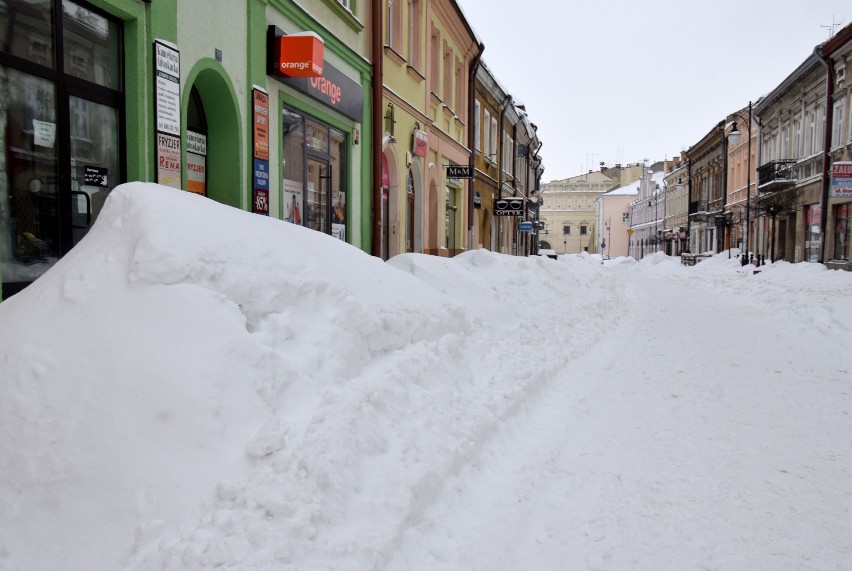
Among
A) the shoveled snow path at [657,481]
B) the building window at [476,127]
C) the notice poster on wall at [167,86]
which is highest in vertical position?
the building window at [476,127]

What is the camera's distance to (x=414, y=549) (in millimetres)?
2924

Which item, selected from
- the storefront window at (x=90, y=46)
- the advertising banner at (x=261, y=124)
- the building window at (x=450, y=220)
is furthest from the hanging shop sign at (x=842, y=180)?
the storefront window at (x=90, y=46)

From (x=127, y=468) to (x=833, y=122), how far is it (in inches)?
1100

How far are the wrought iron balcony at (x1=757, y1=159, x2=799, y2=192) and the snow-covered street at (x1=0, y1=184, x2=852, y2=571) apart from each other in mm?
26563

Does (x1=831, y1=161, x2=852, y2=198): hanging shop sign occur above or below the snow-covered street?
above

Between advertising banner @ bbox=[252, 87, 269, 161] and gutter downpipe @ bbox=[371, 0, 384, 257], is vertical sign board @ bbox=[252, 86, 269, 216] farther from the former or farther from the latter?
gutter downpipe @ bbox=[371, 0, 384, 257]

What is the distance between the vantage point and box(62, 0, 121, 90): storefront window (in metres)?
5.77

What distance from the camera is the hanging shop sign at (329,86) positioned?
876cm

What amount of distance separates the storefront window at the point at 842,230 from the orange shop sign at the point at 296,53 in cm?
2144

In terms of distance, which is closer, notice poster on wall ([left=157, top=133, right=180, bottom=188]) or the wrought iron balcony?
notice poster on wall ([left=157, top=133, right=180, bottom=188])

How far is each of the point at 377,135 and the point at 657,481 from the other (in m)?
9.99

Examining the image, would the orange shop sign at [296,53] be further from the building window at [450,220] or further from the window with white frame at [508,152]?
the window with white frame at [508,152]

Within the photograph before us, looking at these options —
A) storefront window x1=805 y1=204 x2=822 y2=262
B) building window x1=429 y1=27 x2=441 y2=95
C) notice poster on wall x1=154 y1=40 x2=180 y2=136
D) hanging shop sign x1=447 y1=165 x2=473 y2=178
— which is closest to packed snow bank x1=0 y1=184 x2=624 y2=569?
notice poster on wall x1=154 y1=40 x2=180 y2=136

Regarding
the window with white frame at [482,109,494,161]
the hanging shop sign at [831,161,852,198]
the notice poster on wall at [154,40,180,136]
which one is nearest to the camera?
the notice poster on wall at [154,40,180,136]
